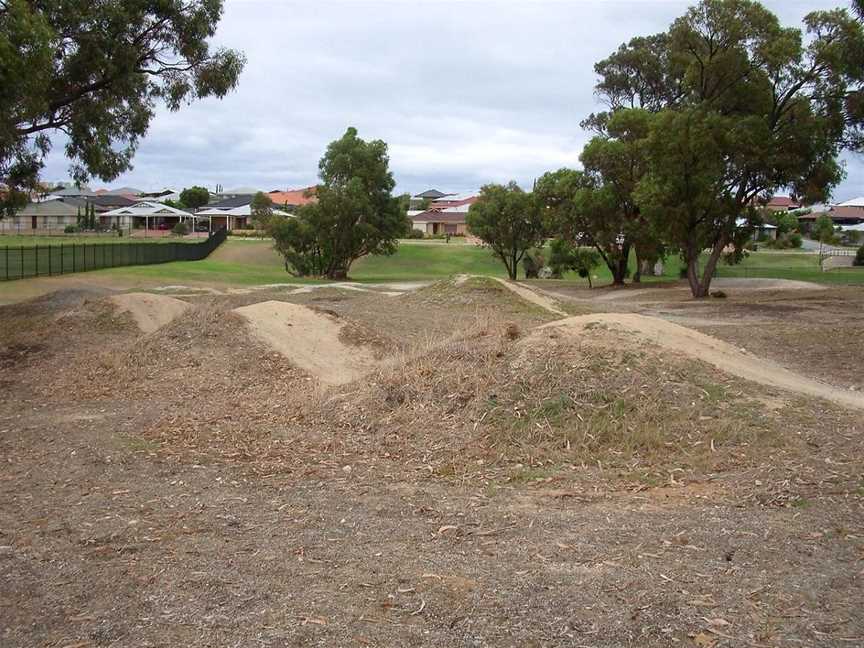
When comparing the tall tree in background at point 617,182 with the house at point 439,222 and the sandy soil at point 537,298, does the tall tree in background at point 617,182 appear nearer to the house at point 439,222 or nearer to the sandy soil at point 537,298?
the sandy soil at point 537,298

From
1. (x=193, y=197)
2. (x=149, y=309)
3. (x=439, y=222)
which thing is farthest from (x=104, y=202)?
(x=149, y=309)

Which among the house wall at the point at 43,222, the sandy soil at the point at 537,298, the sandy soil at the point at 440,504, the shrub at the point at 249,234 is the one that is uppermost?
the house wall at the point at 43,222

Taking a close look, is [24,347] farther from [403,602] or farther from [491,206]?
[491,206]

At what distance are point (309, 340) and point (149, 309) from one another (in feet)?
17.7

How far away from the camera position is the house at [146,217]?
Result: 83.1 meters

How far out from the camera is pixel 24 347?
1442 centimetres

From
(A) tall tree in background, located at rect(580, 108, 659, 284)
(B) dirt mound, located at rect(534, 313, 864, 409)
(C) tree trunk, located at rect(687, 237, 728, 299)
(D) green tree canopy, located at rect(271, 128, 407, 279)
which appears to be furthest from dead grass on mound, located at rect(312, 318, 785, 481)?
(D) green tree canopy, located at rect(271, 128, 407, 279)

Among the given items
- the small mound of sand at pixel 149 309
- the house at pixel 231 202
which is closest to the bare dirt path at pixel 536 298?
the small mound of sand at pixel 149 309

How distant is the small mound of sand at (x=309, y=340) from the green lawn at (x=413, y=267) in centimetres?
2316

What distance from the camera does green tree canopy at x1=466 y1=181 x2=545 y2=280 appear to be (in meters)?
44.2

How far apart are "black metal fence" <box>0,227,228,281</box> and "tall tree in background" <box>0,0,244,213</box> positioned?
14262 millimetres

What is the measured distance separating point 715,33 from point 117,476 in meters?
25.0

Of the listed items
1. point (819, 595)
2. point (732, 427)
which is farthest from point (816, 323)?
point (819, 595)

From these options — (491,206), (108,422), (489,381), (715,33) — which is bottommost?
(108,422)
